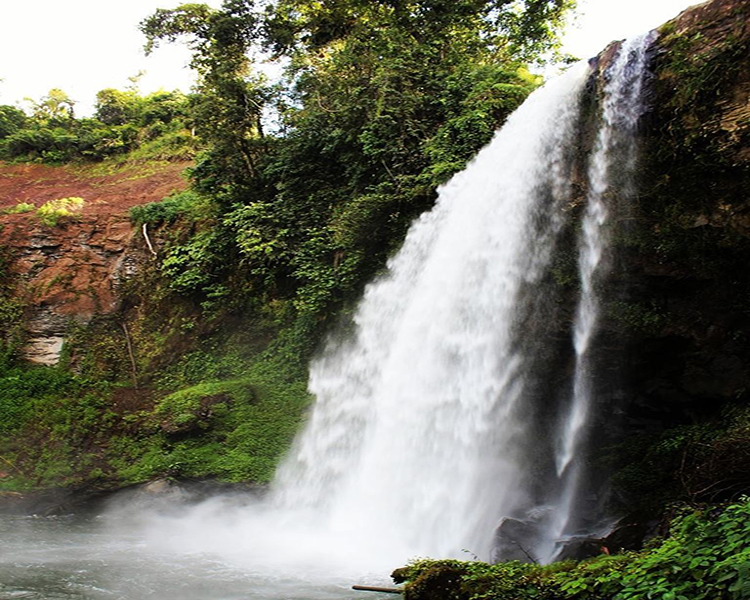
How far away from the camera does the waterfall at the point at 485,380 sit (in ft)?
25.4

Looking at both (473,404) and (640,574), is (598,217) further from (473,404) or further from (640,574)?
(640,574)

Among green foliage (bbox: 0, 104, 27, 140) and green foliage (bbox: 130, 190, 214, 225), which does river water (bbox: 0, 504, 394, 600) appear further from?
green foliage (bbox: 0, 104, 27, 140)

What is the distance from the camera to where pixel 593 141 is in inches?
331

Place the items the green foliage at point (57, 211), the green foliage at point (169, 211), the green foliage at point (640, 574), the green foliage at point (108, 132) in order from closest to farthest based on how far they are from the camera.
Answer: the green foliage at point (640, 574) < the green foliage at point (57, 211) < the green foliage at point (169, 211) < the green foliage at point (108, 132)

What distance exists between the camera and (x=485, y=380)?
27.4 feet

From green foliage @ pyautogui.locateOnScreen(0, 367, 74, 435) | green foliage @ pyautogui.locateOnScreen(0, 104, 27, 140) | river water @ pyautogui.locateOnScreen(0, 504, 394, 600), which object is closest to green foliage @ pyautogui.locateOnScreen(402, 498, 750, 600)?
river water @ pyautogui.locateOnScreen(0, 504, 394, 600)

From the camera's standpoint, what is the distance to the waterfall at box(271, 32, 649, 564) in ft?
25.4

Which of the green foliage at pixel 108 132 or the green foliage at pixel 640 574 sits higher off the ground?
the green foliage at pixel 108 132

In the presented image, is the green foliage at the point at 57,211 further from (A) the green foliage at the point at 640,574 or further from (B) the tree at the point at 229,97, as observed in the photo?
(A) the green foliage at the point at 640,574

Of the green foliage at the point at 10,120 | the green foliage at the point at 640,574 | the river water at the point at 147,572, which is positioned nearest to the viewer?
the green foliage at the point at 640,574

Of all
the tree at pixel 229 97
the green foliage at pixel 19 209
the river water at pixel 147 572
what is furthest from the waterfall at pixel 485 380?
the green foliage at pixel 19 209

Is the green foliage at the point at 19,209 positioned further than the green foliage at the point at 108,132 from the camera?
No

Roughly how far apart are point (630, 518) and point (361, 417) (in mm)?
4726

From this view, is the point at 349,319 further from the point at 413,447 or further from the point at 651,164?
the point at 651,164
